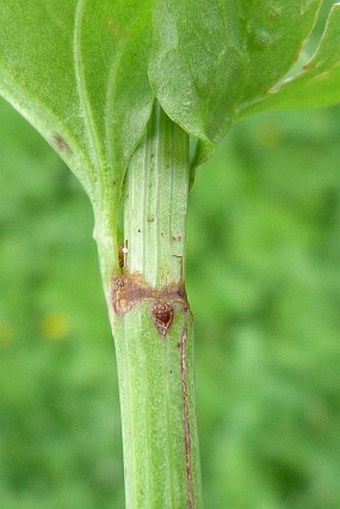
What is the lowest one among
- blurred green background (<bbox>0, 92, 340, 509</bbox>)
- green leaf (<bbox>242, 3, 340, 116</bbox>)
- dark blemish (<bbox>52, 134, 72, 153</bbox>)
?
blurred green background (<bbox>0, 92, 340, 509</bbox>)

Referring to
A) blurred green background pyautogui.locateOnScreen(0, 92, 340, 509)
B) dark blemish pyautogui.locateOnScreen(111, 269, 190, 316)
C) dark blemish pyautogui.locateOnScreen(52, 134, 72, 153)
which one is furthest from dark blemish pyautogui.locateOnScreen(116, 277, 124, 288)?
blurred green background pyautogui.locateOnScreen(0, 92, 340, 509)

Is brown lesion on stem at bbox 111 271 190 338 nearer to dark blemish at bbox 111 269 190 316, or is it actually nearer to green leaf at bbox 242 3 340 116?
dark blemish at bbox 111 269 190 316

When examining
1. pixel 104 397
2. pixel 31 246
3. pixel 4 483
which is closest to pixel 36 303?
pixel 31 246

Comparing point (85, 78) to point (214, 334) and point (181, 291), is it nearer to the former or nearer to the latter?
point (181, 291)

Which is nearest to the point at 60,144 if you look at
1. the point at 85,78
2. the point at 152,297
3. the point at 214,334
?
the point at 85,78

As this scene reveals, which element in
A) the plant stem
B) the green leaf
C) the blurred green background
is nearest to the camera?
the plant stem

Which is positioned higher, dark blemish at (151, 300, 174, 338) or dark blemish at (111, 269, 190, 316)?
dark blemish at (111, 269, 190, 316)
